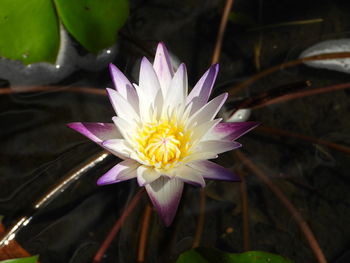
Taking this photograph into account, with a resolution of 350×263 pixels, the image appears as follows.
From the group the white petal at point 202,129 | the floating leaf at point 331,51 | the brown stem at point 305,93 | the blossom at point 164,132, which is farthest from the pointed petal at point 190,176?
the floating leaf at point 331,51

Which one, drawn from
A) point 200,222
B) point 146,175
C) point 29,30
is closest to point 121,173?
point 146,175

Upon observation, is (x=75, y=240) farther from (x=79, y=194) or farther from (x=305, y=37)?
(x=305, y=37)

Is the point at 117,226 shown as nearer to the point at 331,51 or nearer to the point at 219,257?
the point at 219,257

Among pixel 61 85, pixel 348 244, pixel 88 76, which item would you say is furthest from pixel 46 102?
pixel 348 244

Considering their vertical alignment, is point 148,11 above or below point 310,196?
above

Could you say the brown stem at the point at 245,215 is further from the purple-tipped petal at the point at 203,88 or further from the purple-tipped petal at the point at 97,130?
the purple-tipped petal at the point at 97,130
